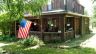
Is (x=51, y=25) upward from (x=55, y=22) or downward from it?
downward

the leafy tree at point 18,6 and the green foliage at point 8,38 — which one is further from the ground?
the leafy tree at point 18,6

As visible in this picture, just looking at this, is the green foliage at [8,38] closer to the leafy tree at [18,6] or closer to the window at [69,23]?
the window at [69,23]

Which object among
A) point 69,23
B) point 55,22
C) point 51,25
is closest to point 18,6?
point 55,22

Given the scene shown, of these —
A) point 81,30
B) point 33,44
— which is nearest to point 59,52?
point 33,44

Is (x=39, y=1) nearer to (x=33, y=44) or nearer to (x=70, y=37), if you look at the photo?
(x=33, y=44)

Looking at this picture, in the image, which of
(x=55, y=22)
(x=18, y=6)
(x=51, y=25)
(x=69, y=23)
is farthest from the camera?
(x=69, y=23)

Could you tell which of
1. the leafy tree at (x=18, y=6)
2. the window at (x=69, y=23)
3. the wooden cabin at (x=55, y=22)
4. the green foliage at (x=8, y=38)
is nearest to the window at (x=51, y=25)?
the wooden cabin at (x=55, y=22)

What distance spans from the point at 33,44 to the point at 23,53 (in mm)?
3543

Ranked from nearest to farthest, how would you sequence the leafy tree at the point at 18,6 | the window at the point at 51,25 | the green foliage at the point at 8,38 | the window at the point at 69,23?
the leafy tree at the point at 18,6 → the green foliage at the point at 8,38 → the window at the point at 51,25 → the window at the point at 69,23

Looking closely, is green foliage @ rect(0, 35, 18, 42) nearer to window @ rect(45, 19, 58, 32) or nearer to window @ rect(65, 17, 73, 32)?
window @ rect(45, 19, 58, 32)

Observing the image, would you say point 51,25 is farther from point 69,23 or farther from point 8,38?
point 8,38

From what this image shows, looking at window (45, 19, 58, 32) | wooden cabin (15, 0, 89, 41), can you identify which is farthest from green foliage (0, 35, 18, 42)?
window (45, 19, 58, 32)

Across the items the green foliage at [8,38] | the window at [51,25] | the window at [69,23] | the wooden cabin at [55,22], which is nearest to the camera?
the wooden cabin at [55,22]

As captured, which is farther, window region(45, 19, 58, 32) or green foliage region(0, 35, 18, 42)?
window region(45, 19, 58, 32)
